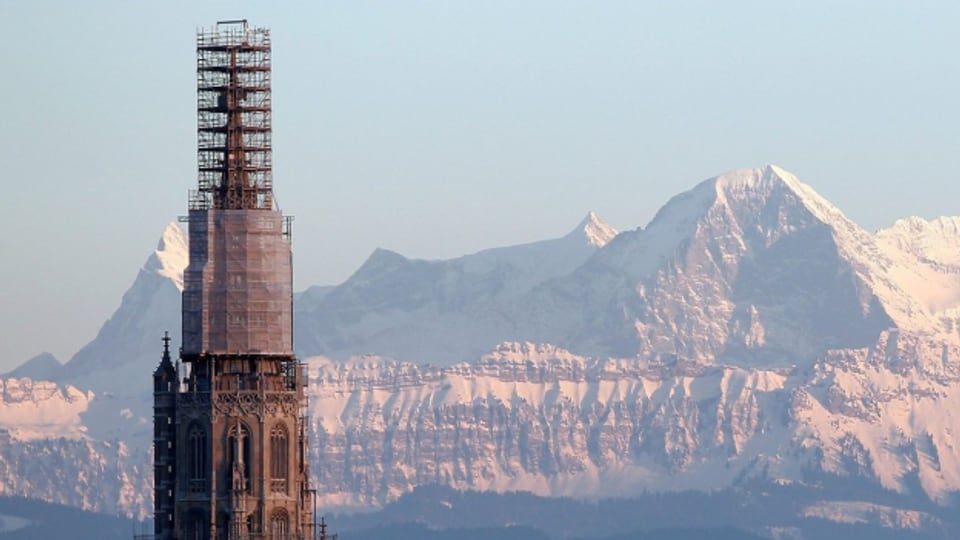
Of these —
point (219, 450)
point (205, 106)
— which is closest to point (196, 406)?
point (219, 450)

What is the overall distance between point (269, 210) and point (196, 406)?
9846 millimetres

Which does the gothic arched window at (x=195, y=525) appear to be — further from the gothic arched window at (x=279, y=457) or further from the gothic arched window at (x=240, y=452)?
the gothic arched window at (x=279, y=457)

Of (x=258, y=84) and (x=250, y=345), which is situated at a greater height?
(x=258, y=84)

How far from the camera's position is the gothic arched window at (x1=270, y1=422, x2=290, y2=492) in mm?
171500

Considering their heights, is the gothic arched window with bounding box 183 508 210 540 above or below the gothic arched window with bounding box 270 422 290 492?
below

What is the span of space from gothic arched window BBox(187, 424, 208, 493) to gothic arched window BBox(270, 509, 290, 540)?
11.3ft

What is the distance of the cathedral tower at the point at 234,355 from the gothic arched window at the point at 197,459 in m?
0.04

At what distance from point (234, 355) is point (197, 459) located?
5.12m

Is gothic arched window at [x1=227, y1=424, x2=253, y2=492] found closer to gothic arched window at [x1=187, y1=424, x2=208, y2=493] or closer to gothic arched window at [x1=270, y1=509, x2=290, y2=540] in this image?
gothic arched window at [x1=187, y1=424, x2=208, y2=493]

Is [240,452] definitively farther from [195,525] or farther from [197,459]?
Result: [195,525]

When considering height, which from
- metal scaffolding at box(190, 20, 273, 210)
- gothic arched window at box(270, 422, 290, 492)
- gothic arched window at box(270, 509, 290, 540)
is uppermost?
metal scaffolding at box(190, 20, 273, 210)

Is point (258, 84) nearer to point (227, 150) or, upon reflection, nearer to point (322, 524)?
point (227, 150)

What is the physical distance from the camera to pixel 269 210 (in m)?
175

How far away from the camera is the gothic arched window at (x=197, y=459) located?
562ft
